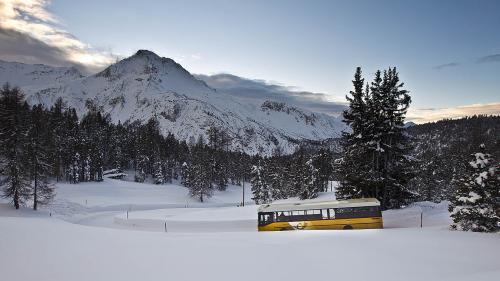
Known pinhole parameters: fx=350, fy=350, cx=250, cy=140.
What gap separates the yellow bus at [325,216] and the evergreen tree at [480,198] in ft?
20.6

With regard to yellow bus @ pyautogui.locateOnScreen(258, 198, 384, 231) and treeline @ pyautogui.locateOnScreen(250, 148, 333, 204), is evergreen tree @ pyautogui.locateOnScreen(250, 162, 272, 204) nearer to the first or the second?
treeline @ pyautogui.locateOnScreen(250, 148, 333, 204)

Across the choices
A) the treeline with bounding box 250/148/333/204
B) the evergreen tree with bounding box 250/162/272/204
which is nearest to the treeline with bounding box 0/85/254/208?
the evergreen tree with bounding box 250/162/272/204

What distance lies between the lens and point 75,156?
87375mm

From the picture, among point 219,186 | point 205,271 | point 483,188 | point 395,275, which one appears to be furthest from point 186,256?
point 219,186

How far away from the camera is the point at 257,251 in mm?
15023

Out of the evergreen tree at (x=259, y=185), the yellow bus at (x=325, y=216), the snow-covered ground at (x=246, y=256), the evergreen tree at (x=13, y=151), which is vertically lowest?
the evergreen tree at (x=259, y=185)

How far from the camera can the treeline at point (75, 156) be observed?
1781 inches

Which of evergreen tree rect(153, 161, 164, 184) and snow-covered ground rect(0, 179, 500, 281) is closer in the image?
snow-covered ground rect(0, 179, 500, 281)

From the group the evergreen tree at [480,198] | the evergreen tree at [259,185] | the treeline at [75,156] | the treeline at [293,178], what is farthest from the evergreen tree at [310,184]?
the evergreen tree at [480,198]

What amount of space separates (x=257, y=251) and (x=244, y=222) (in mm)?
24422

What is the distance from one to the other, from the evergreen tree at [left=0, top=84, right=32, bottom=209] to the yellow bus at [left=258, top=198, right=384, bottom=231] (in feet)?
109

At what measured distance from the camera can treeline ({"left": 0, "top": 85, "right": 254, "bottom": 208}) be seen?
45.2 metres

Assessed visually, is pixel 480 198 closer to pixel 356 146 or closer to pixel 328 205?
pixel 328 205

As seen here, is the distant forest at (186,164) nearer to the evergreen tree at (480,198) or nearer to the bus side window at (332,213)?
the evergreen tree at (480,198)
